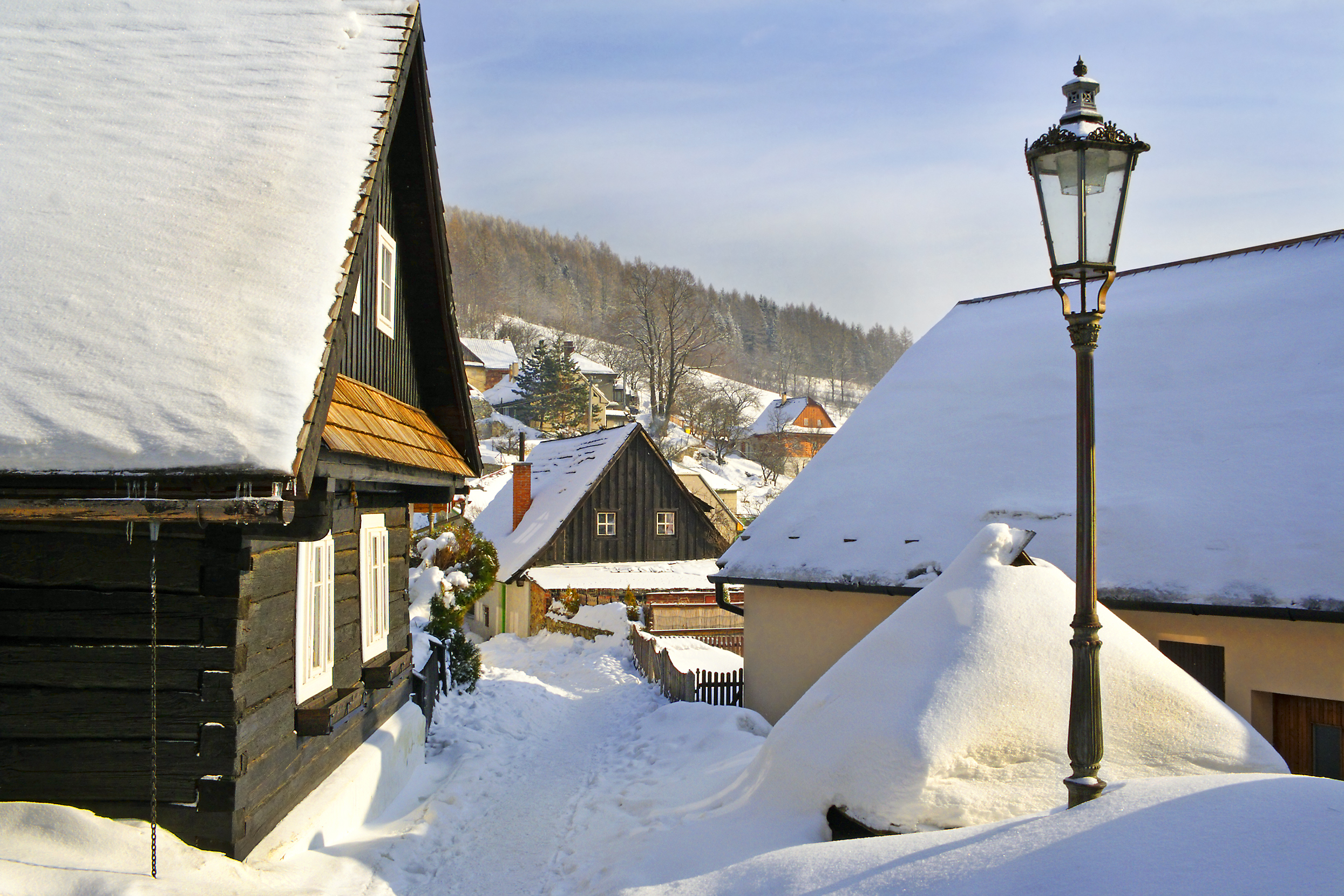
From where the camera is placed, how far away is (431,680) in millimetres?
11758

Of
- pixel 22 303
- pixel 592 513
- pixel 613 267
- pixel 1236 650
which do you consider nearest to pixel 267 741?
pixel 22 303

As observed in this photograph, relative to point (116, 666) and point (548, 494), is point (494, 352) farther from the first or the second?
point (116, 666)

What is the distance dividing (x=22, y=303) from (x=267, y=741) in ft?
9.77

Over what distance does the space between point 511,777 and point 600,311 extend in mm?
125088

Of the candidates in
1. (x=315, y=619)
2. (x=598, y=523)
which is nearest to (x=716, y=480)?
(x=598, y=523)

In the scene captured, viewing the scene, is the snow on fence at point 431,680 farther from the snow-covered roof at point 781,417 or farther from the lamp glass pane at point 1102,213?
the snow-covered roof at point 781,417

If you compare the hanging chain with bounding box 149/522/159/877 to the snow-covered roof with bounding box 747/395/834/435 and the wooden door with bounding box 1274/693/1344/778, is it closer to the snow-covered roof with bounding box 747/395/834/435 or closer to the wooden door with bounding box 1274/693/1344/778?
the wooden door with bounding box 1274/693/1344/778

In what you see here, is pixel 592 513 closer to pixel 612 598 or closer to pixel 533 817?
pixel 612 598

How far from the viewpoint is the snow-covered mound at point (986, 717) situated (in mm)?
5562

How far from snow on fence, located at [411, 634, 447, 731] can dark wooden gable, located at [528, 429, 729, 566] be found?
12152 mm

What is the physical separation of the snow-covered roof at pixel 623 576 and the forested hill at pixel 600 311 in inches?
3390

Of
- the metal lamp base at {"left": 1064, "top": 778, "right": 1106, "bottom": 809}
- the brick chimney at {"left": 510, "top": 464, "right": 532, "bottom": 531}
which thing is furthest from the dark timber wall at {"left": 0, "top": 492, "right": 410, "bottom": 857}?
the brick chimney at {"left": 510, "top": 464, "right": 532, "bottom": 531}

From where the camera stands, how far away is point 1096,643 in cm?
A: 445

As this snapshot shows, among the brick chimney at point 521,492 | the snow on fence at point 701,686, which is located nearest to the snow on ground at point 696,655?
the snow on fence at point 701,686
